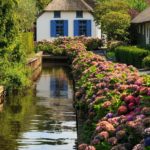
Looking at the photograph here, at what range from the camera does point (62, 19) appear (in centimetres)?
6288

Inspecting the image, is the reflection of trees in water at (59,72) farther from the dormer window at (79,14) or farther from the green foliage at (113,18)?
the dormer window at (79,14)

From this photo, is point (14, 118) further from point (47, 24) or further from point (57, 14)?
point (57, 14)

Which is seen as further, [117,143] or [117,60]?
[117,60]

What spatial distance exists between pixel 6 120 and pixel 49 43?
123 feet

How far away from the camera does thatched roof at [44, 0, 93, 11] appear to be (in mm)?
62109

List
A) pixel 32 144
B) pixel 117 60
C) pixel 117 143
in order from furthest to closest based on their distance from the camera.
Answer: pixel 117 60, pixel 32 144, pixel 117 143

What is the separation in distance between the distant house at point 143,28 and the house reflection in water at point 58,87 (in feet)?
41.0

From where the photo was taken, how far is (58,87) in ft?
101

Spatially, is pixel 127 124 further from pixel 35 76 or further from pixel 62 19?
pixel 62 19

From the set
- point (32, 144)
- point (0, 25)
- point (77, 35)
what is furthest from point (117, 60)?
point (32, 144)

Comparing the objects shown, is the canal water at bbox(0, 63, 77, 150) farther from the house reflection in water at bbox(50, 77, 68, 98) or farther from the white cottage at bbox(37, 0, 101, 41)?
the white cottage at bbox(37, 0, 101, 41)

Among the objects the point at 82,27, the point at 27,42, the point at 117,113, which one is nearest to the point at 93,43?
the point at 82,27

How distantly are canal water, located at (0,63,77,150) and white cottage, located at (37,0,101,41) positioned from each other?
32356 millimetres

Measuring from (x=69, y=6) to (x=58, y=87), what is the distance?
33.3 meters
